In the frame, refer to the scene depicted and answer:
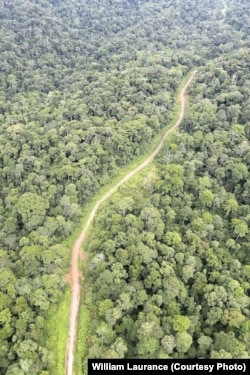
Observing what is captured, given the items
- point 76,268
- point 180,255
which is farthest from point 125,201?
point 180,255

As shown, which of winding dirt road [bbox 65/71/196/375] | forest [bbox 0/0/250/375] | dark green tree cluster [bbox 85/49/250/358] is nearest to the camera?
dark green tree cluster [bbox 85/49/250/358]

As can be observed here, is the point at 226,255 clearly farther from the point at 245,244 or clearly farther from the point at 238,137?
the point at 238,137

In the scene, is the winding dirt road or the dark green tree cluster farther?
the winding dirt road

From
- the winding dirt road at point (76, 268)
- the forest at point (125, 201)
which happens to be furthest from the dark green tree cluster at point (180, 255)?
the winding dirt road at point (76, 268)

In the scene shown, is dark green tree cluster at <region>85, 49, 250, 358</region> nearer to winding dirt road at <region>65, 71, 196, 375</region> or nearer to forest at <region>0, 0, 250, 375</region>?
forest at <region>0, 0, 250, 375</region>

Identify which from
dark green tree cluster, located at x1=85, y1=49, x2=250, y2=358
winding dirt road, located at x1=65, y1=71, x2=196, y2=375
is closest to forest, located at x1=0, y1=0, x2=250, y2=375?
dark green tree cluster, located at x1=85, y1=49, x2=250, y2=358

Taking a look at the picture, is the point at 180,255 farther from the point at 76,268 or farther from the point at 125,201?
the point at 76,268

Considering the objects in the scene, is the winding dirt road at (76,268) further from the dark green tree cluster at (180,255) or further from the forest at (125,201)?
the dark green tree cluster at (180,255)
